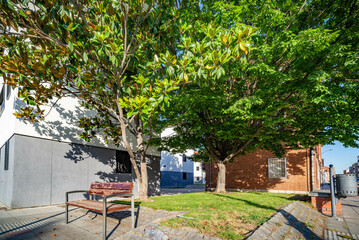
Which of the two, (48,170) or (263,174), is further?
(263,174)

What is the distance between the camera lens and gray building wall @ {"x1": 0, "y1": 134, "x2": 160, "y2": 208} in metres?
8.76

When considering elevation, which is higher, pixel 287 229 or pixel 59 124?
pixel 59 124

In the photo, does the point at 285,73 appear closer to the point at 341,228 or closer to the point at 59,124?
the point at 341,228

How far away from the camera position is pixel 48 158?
32.1 ft

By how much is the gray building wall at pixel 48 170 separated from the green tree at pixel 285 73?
4.95 m

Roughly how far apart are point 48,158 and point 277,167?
17.2 metres

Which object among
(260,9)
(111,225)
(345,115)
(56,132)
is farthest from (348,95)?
(56,132)

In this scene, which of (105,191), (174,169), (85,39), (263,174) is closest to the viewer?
(105,191)

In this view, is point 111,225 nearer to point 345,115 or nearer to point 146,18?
point 146,18

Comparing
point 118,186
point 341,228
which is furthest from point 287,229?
point 118,186

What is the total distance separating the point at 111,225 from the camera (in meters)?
5.79

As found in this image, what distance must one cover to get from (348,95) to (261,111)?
121 inches

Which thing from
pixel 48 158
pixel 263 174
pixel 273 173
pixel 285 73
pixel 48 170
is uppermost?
pixel 285 73

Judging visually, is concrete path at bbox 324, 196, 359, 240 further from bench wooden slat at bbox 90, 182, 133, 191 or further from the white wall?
the white wall
